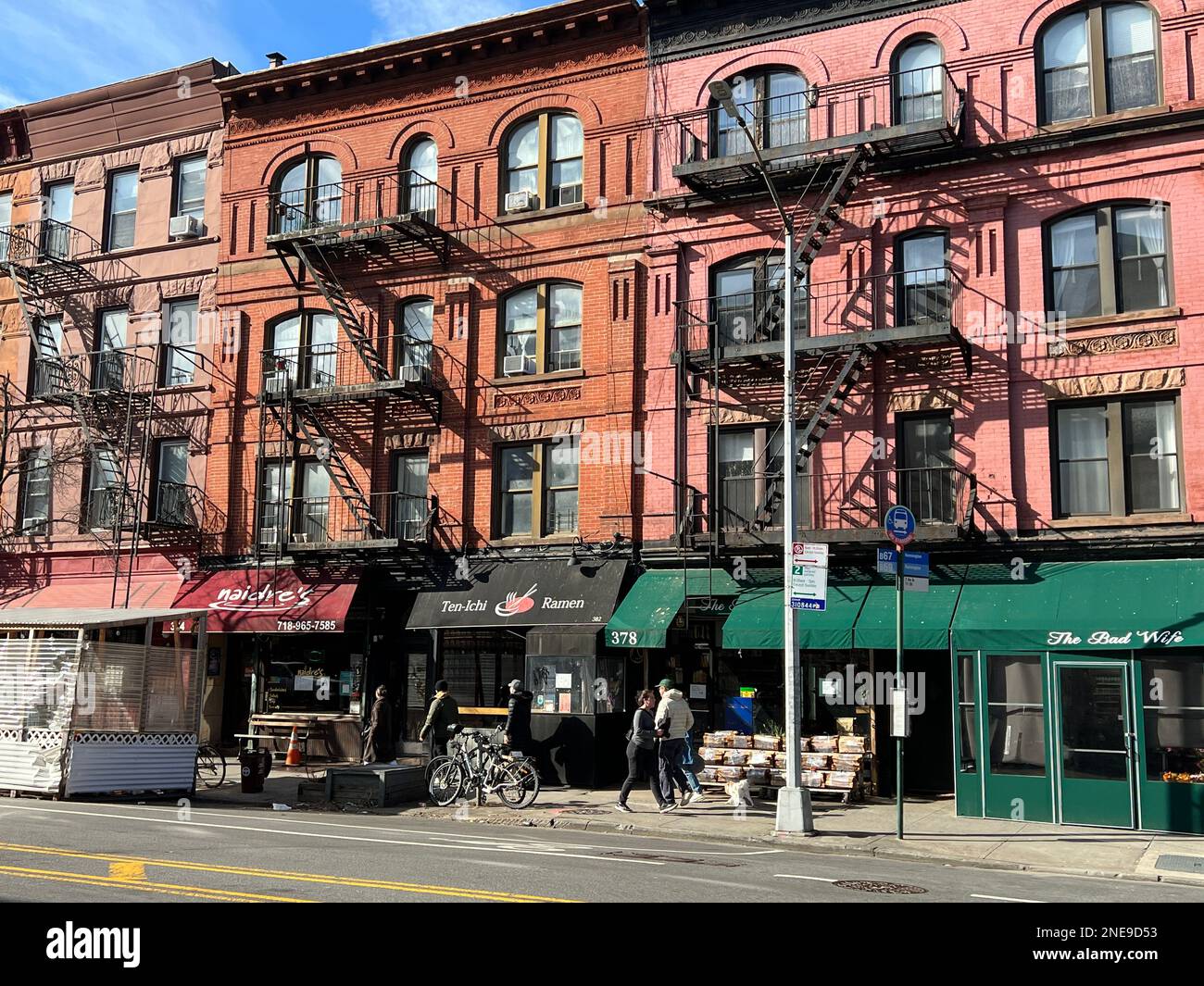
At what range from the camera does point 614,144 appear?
23.8 metres

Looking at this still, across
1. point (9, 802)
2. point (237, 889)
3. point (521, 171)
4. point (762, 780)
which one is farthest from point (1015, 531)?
point (9, 802)

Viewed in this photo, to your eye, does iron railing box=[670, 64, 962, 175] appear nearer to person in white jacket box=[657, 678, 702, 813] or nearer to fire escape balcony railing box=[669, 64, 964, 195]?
fire escape balcony railing box=[669, 64, 964, 195]

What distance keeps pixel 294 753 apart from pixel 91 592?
7319 mm

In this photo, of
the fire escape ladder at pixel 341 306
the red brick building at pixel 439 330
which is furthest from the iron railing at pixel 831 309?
the fire escape ladder at pixel 341 306

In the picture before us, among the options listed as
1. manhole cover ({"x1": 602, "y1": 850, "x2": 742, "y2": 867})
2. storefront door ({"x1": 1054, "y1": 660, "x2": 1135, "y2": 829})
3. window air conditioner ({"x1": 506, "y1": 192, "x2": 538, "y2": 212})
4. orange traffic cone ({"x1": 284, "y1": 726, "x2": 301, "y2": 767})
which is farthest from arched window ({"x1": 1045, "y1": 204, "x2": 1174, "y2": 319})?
orange traffic cone ({"x1": 284, "y1": 726, "x2": 301, "y2": 767})

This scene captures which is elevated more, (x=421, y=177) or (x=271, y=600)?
(x=421, y=177)

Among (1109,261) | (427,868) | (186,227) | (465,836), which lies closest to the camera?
(427,868)

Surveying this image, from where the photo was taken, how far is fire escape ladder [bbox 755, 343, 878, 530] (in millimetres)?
19938

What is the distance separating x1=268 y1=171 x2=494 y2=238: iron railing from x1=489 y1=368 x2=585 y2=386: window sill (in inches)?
136

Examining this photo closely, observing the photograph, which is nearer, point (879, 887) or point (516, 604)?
point (879, 887)

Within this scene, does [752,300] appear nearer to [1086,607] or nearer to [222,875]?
[1086,607]

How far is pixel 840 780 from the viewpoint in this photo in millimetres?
18531

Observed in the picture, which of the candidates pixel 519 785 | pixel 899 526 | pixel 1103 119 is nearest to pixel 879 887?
pixel 899 526
